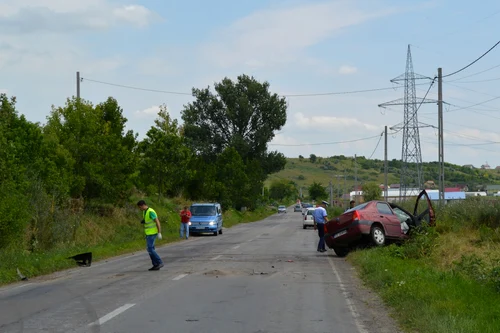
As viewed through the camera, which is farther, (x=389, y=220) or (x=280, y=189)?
(x=280, y=189)

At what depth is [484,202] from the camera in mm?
24234

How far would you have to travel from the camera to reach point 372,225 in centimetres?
2081

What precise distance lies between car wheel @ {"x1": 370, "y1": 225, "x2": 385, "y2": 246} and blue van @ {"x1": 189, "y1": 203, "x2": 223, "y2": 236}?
64.2 ft

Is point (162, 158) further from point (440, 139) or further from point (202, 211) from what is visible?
point (440, 139)

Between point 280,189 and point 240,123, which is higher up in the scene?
point 240,123

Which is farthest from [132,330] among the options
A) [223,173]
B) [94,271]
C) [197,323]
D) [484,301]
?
[223,173]

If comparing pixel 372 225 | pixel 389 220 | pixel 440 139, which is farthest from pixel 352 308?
pixel 440 139

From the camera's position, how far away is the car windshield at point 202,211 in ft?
131

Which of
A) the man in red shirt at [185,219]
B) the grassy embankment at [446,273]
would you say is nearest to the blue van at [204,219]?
the man in red shirt at [185,219]

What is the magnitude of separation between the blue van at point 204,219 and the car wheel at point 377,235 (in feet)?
64.2

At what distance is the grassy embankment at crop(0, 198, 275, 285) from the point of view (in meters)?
17.3

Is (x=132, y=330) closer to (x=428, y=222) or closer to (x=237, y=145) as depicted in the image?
(x=428, y=222)

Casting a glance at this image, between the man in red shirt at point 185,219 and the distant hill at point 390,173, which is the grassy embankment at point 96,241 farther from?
the distant hill at point 390,173

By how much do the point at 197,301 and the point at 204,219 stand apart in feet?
92.0
